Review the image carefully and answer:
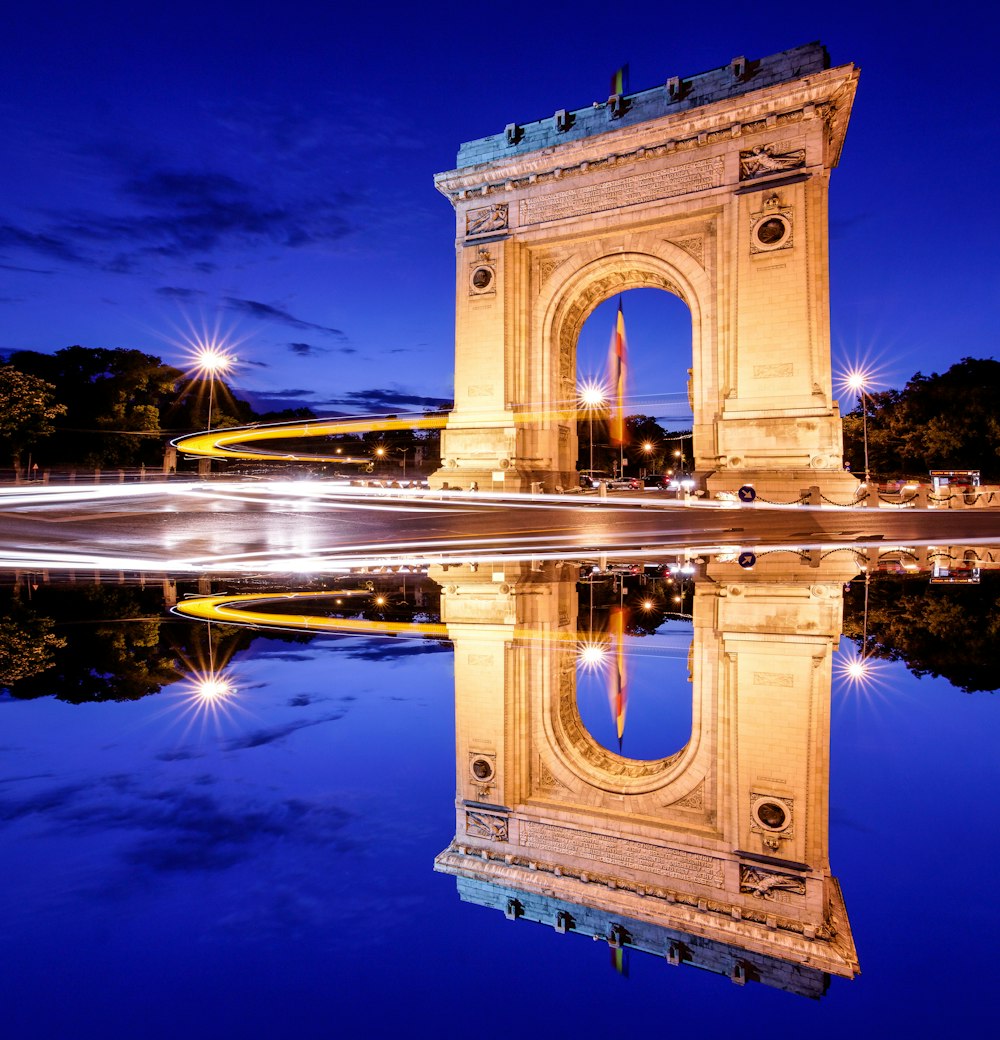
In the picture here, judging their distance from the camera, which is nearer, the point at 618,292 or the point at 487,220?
the point at 487,220

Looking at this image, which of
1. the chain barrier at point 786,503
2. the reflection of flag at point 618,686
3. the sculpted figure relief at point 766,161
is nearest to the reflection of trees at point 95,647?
the reflection of flag at point 618,686

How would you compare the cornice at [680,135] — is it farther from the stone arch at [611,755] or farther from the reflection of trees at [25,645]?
the reflection of trees at [25,645]

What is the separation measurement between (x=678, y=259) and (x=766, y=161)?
134 inches

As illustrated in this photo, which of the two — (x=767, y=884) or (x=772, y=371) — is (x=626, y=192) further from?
(x=767, y=884)

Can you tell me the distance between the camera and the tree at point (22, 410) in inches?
1414

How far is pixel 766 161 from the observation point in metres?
19.1

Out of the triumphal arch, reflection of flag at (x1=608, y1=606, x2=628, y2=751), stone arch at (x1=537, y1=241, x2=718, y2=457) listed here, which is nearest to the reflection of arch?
reflection of flag at (x1=608, y1=606, x2=628, y2=751)

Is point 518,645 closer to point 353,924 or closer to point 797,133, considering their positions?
point 353,924

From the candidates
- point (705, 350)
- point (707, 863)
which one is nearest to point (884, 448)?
point (705, 350)

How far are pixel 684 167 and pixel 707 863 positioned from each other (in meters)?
20.8

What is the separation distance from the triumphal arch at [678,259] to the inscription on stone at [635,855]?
15.4 m

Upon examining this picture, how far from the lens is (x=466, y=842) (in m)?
3.09

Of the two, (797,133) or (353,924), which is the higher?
A: (797,133)

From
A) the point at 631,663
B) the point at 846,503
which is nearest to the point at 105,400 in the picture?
the point at 846,503
